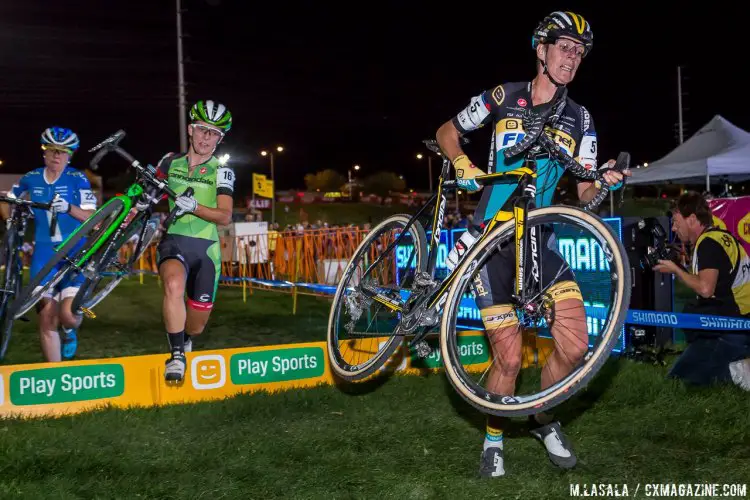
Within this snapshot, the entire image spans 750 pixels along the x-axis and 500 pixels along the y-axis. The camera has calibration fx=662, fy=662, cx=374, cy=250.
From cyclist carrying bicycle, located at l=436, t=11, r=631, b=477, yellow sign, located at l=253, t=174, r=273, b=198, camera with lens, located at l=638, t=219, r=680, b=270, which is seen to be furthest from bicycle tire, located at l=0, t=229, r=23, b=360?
yellow sign, located at l=253, t=174, r=273, b=198

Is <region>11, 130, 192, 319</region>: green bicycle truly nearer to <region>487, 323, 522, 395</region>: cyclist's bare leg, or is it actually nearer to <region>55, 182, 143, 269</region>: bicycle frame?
<region>55, 182, 143, 269</region>: bicycle frame

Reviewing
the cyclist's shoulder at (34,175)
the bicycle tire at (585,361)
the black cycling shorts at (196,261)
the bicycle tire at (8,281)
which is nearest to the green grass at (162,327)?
the bicycle tire at (8,281)

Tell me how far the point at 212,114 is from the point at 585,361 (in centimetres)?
423

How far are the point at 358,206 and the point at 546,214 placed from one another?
80219 mm

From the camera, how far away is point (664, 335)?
26.0 ft

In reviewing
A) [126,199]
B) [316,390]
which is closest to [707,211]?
[316,390]

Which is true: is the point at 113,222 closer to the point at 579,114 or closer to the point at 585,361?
the point at 579,114

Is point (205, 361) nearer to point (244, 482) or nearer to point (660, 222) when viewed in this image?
point (244, 482)

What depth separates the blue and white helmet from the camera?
7.51 meters

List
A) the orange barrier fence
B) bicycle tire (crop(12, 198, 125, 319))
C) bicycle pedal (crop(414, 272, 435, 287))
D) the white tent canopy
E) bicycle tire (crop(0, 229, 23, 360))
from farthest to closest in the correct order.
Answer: the orange barrier fence, the white tent canopy, bicycle tire (crop(0, 229, 23, 360)), bicycle tire (crop(12, 198, 125, 319)), bicycle pedal (crop(414, 272, 435, 287))

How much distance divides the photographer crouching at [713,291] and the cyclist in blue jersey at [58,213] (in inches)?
253

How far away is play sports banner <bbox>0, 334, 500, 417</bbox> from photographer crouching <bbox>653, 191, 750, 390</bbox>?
2.33 m

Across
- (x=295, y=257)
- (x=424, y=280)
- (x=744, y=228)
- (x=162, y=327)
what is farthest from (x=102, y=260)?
(x=295, y=257)

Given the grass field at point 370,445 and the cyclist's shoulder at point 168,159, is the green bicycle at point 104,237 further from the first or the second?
the grass field at point 370,445
